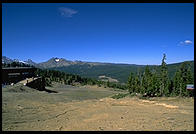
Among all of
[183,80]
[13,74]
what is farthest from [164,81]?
[13,74]

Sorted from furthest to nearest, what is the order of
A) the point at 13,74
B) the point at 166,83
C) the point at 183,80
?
1. the point at 13,74
2. the point at 166,83
3. the point at 183,80

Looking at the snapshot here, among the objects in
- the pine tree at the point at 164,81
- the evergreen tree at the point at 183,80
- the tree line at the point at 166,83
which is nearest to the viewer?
the evergreen tree at the point at 183,80

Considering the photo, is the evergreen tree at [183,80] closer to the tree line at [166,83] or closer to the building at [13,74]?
the tree line at [166,83]

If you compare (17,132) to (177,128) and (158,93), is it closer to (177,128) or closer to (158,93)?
(177,128)

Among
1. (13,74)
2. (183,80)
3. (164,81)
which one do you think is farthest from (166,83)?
(13,74)

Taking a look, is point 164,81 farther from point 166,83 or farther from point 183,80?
point 183,80

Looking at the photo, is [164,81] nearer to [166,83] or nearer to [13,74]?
[166,83]

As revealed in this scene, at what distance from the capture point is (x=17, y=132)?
1664cm

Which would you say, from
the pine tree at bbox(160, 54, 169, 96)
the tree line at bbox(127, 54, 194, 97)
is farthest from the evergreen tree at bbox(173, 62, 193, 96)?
the pine tree at bbox(160, 54, 169, 96)

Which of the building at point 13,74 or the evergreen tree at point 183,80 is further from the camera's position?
the building at point 13,74

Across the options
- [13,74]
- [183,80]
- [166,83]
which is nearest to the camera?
[183,80]

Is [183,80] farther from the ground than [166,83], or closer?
farther from the ground

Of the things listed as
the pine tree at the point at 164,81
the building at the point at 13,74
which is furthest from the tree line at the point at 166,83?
the building at the point at 13,74

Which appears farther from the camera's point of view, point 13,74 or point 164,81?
point 13,74
